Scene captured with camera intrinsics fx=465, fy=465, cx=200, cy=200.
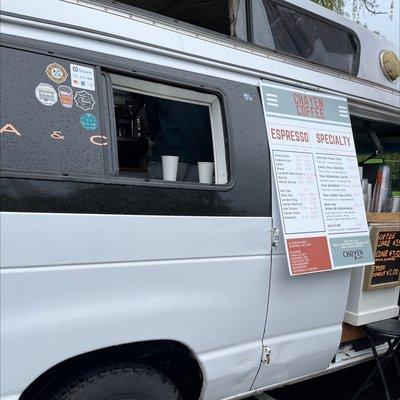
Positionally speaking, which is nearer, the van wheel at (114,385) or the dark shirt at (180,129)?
the van wheel at (114,385)

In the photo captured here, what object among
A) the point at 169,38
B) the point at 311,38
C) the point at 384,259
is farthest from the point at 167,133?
the point at 384,259

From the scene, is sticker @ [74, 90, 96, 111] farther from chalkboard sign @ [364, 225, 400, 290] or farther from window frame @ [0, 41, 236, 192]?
chalkboard sign @ [364, 225, 400, 290]

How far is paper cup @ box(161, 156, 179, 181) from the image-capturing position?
7.95 ft

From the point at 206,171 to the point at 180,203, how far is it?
0.36m

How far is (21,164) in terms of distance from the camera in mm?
1799

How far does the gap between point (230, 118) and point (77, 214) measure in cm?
101

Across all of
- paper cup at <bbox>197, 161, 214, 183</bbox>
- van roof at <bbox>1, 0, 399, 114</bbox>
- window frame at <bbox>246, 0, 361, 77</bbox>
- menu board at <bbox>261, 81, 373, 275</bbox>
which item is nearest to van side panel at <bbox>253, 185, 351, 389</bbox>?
menu board at <bbox>261, 81, 373, 275</bbox>

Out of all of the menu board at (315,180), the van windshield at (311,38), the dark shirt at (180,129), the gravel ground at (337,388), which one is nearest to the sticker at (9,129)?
the dark shirt at (180,129)

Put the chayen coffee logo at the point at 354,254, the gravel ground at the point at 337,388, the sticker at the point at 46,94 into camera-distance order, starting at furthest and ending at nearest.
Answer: the gravel ground at the point at 337,388 < the chayen coffee logo at the point at 354,254 < the sticker at the point at 46,94

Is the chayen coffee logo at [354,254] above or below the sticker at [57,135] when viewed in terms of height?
below

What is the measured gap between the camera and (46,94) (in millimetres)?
1907

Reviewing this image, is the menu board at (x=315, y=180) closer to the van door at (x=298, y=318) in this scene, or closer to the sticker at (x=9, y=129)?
the van door at (x=298, y=318)

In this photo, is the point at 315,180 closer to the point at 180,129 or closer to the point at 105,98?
the point at 180,129

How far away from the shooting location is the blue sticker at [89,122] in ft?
6.55
